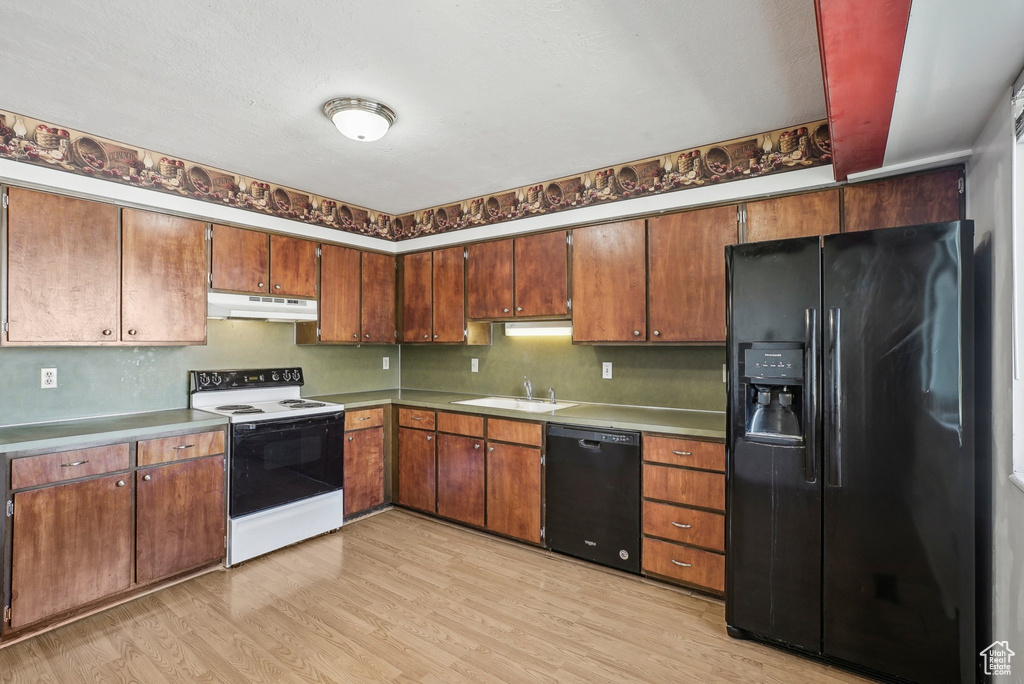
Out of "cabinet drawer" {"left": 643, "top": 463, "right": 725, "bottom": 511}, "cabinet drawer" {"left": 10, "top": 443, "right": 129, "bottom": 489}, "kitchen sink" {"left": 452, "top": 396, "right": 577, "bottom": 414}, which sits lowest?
"cabinet drawer" {"left": 643, "top": 463, "right": 725, "bottom": 511}

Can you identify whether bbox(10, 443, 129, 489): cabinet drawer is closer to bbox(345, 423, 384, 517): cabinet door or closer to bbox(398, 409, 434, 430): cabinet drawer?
bbox(345, 423, 384, 517): cabinet door

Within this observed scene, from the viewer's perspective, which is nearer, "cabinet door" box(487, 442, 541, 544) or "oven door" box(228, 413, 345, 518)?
"oven door" box(228, 413, 345, 518)

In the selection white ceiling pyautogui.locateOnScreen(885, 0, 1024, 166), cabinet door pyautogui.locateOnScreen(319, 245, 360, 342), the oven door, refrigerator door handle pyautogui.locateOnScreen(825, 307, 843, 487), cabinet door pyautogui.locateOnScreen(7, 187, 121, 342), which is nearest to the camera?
white ceiling pyautogui.locateOnScreen(885, 0, 1024, 166)

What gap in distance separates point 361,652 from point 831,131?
311 cm

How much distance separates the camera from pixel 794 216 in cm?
273

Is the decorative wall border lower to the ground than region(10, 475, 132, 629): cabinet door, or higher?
higher

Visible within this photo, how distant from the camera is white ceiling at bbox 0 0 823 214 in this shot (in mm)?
1802

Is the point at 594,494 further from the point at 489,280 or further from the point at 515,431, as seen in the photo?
the point at 489,280

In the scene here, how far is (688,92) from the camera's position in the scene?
7.70 ft

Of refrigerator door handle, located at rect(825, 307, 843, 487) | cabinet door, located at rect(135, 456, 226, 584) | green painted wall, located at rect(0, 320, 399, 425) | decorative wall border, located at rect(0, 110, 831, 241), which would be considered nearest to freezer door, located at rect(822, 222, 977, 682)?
refrigerator door handle, located at rect(825, 307, 843, 487)

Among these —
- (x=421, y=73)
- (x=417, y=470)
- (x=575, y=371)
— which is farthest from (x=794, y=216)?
(x=417, y=470)

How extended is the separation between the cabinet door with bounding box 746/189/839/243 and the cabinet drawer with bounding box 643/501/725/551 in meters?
1.54

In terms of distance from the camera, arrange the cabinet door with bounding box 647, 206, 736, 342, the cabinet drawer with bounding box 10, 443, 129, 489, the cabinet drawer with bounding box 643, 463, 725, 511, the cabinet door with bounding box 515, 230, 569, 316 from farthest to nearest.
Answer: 1. the cabinet door with bounding box 515, 230, 569, 316
2. the cabinet door with bounding box 647, 206, 736, 342
3. the cabinet drawer with bounding box 643, 463, 725, 511
4. the cabinet drawer with bounding box 10, 443, 129, 489
